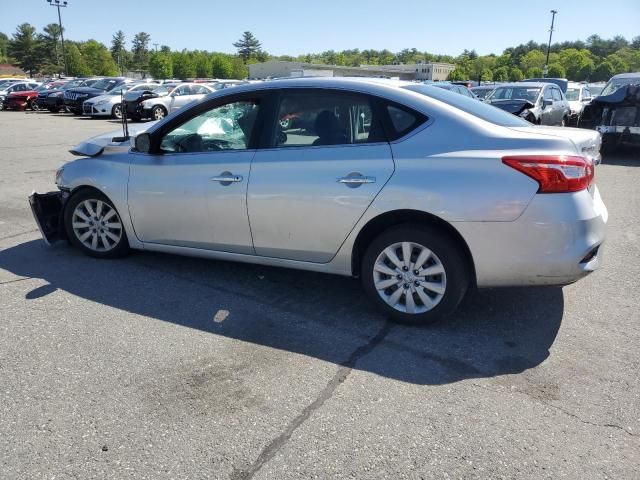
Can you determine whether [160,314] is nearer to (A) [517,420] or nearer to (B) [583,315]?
(A) [517,420]

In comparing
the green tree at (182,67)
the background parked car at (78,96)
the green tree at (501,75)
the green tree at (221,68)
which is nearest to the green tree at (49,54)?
the green tree at (182,67)

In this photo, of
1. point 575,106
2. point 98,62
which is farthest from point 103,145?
point 98,62

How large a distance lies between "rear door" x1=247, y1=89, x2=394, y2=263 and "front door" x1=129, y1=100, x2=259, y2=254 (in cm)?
18

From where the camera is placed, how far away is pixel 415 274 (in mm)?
3779

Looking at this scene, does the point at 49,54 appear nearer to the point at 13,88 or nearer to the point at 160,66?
the point at 160,66

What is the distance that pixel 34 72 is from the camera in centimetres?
11375

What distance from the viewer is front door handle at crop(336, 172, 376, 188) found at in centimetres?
374

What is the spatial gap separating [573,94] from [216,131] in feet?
65.0

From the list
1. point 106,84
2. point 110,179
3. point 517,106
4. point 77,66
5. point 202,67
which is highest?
point 202,67

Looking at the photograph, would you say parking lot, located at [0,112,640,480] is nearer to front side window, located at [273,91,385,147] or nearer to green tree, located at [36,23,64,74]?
front side window, located at [273,91,385,147]

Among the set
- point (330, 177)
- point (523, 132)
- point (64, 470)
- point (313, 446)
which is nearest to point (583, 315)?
point (523, 132)

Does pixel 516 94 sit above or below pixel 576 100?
above

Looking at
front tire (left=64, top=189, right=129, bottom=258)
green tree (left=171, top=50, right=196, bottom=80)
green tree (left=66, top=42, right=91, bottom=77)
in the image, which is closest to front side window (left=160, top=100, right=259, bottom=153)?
front tire (left=64, top=189, right=129, bottom=258)

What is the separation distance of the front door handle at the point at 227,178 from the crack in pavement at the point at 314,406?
5.25ft
